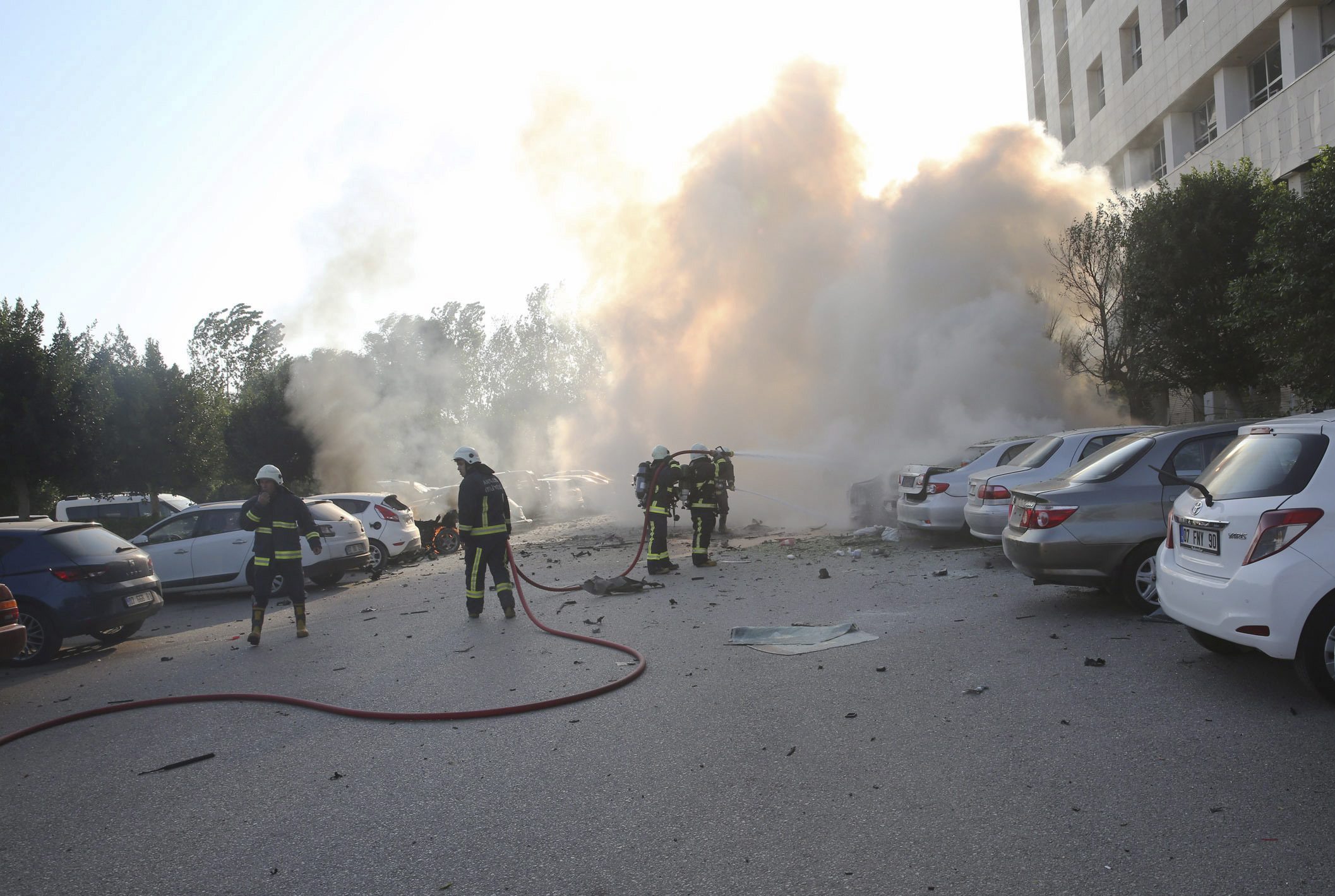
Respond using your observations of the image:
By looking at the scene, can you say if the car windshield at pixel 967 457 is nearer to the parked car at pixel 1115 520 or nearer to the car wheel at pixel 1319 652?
the parked car at pixel 1115 520

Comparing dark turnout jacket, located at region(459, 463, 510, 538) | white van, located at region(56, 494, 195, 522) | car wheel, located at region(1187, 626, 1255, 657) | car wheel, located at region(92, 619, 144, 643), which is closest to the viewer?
car wheel, located at region(1187, 626, 1255, 657)

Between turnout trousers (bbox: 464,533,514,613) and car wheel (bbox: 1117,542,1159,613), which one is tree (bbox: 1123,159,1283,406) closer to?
car wheel (bbox: 1117,542,1159,613)

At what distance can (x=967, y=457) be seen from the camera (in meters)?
13.6

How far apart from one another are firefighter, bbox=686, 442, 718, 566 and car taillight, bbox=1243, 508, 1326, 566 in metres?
8.59

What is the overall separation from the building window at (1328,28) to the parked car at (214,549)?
70.2ft

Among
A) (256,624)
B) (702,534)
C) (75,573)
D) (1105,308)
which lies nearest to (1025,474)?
(702,534)

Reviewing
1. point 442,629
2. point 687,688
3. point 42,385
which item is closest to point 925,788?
point 687,688

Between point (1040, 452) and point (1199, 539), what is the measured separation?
569 cm

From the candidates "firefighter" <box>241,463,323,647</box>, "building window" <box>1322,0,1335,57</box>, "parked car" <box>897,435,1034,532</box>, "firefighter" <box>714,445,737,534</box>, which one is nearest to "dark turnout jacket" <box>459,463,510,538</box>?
"firefighter" <box>241,463,323,647</box>

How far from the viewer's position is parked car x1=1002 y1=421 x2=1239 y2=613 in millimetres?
7418

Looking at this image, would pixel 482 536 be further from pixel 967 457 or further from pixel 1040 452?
pixel 967 457

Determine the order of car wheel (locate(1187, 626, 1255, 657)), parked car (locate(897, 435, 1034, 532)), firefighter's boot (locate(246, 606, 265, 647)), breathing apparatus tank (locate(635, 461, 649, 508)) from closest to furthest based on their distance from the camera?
car wheel (locate(1187, 626, 1255, 657)), firefighter's boot (locate(246, 606, 265, 647)), parked car (locate(897, 435, 1034, 532)), breathing apparatus tank (locate(635, 461, 649, 508))

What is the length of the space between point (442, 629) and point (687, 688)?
153 inches

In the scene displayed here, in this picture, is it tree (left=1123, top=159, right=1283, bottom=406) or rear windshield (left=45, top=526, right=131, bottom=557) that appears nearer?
rear windshield (left=45, top=526, right=131, bottom=557)
